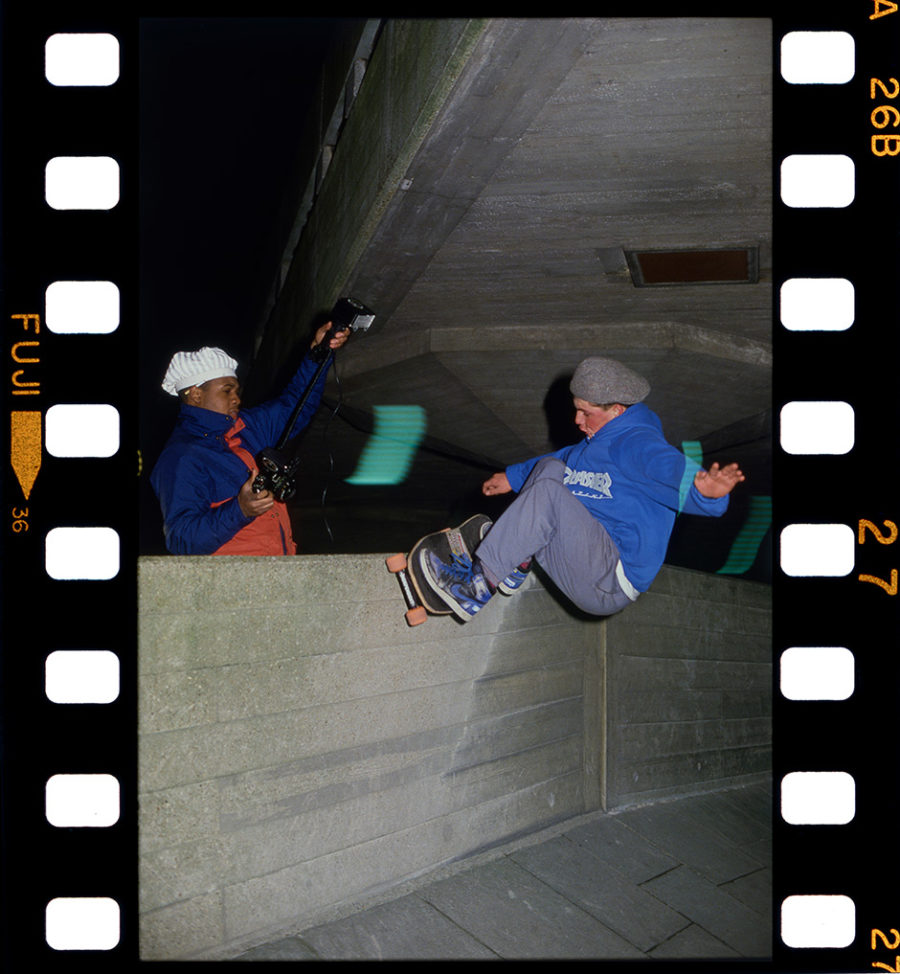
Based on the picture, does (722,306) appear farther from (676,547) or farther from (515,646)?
(676,547)

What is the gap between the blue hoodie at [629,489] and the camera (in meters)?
4.24

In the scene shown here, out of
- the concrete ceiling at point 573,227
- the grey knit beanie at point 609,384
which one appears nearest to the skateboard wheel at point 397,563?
the grey knit beanie at point 609,384

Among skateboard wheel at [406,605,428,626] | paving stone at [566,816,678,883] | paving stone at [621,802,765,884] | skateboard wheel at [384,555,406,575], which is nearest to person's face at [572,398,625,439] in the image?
skateboard wheel at [384,555,406,575]

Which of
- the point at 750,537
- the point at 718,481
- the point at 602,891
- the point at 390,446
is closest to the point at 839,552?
the point at 718,481

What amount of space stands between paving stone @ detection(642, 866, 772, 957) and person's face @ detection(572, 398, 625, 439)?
2.93 meters

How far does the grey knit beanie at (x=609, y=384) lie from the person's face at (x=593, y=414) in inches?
2.6

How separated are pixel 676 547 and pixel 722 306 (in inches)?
459

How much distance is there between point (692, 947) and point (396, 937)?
1739mm

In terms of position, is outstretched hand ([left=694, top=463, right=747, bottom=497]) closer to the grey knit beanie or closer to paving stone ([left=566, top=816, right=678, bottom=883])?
the grey knit beanie

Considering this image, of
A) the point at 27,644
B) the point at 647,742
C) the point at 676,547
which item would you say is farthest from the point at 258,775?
the point at 676,547

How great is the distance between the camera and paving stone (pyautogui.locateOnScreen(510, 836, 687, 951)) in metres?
4.90

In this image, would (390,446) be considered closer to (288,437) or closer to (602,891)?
(288,437)

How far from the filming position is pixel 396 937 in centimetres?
434

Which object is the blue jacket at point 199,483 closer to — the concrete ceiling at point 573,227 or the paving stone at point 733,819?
the concrete ceiling at point 573,227
